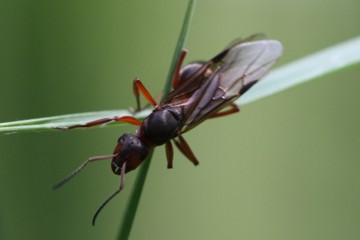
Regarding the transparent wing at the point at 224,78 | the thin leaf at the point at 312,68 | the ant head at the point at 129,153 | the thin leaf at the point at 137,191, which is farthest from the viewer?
the transparent wing at the point at 224,78

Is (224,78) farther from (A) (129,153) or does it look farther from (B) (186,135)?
(B) (186,135)

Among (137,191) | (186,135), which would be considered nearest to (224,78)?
(137,191)

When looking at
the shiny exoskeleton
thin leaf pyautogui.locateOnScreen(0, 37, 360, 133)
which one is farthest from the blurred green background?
thin leaf pyautogui.locateOnScreen(0, 37, 360, 133)

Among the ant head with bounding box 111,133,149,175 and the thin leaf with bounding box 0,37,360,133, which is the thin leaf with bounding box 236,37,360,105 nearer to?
the thin leaf with bounding box 0,37,360,133

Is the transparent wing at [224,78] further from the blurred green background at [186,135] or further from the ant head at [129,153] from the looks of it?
the blurred green background at [186,135]

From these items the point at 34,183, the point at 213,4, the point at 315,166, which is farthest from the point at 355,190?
the point at 34,183

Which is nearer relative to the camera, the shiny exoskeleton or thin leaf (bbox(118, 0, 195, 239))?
thin leaf (bbox(118, 0, 195, 239))

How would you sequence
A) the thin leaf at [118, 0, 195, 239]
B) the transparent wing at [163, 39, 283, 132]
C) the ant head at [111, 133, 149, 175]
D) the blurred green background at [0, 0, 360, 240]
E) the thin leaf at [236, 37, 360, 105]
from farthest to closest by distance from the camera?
the blurred green background at [0, 0, 360, 240]
the transparent wing at [163, 39, 283, 132]
the ant head at [111, 133, 149, 175]
the thin leaf at [236, 37, 360, 105]
the thin leaf at [118, 0, 195, 239]

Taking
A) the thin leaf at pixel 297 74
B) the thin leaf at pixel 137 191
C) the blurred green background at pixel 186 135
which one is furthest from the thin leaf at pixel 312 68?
the blurred green background at pixel 186 135
